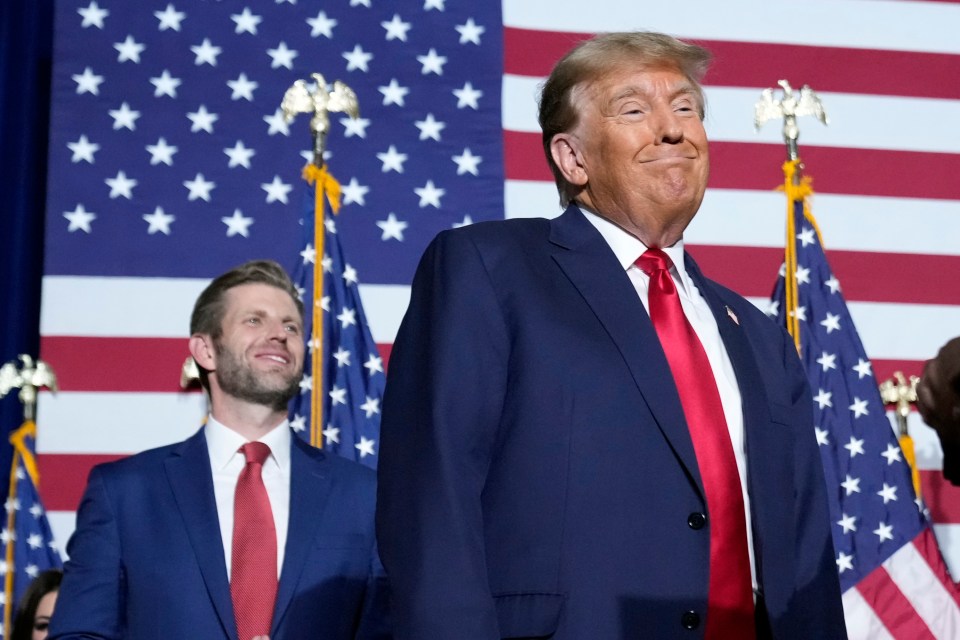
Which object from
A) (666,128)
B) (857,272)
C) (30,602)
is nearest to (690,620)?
(666,128)

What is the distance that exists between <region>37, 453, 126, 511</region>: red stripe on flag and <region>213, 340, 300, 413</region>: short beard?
1.13m

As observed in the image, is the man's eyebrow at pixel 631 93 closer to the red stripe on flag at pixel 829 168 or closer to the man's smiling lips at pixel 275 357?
the man's smiling lips at pixel 275 357

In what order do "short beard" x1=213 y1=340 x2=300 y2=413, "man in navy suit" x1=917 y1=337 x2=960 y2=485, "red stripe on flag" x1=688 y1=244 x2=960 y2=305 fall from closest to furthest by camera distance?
"man in navy suit" x1=917 y1=337 x2=960 y2=485 → "short beard" x1=213 y1=340 x2=300 y2=413 → "red stripe on flag" x1=688 y1=244 x2=960 y2=305

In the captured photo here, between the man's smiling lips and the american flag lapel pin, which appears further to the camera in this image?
the man's smiling lips

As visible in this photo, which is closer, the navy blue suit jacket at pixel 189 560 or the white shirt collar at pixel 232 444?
the navy blue suit jacket at pixel 189 560

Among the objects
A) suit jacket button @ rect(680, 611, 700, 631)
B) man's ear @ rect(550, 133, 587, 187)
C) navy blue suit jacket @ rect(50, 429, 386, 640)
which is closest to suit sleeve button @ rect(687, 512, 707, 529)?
suit jacket button @ rect(680, 611, 700, 631)

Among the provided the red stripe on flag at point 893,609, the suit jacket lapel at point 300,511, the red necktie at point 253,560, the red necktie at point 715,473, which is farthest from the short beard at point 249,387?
the red stripe on flag at point 893,609

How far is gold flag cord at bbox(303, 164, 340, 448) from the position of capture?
11.1 feet

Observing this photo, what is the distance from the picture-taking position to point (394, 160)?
13.6 feet

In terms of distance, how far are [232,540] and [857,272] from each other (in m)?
2.62

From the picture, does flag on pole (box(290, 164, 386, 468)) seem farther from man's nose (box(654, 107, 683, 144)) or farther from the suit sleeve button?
the suit sleeve button

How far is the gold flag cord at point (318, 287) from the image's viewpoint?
3.38 meters

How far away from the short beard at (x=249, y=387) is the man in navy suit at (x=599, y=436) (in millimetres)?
1077

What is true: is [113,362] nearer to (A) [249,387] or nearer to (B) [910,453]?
(A) [249,387]
